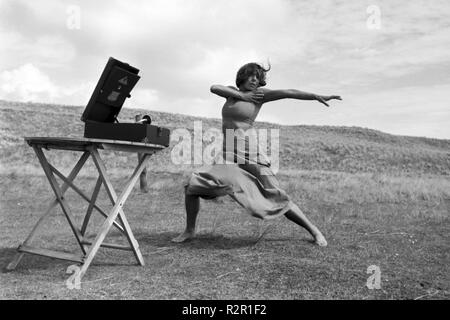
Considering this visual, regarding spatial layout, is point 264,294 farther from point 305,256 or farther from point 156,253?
point 156,253

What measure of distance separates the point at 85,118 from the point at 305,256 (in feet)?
9.17

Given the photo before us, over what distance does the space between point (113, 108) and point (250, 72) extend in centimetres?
198

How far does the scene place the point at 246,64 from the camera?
6043mm

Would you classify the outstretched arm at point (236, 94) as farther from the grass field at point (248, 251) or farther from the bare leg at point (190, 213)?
the grass field at point (248, 251)

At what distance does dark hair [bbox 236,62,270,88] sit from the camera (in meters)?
5.97

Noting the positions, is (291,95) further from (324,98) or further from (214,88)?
(214,88)

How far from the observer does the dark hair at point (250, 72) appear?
235 inches

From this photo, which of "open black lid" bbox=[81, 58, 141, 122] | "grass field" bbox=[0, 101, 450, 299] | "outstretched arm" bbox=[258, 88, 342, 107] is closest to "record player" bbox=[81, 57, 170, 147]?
"open black lid" bbox=[81, 58, 141, 122]

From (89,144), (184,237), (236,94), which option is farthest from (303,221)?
(89,144)

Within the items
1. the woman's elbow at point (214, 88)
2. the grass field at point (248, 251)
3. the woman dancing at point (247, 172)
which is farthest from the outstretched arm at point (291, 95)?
the grass field at point (248, 251)

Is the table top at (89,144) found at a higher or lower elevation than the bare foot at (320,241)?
higher

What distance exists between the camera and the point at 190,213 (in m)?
6.10

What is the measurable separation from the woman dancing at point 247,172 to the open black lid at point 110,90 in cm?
151
